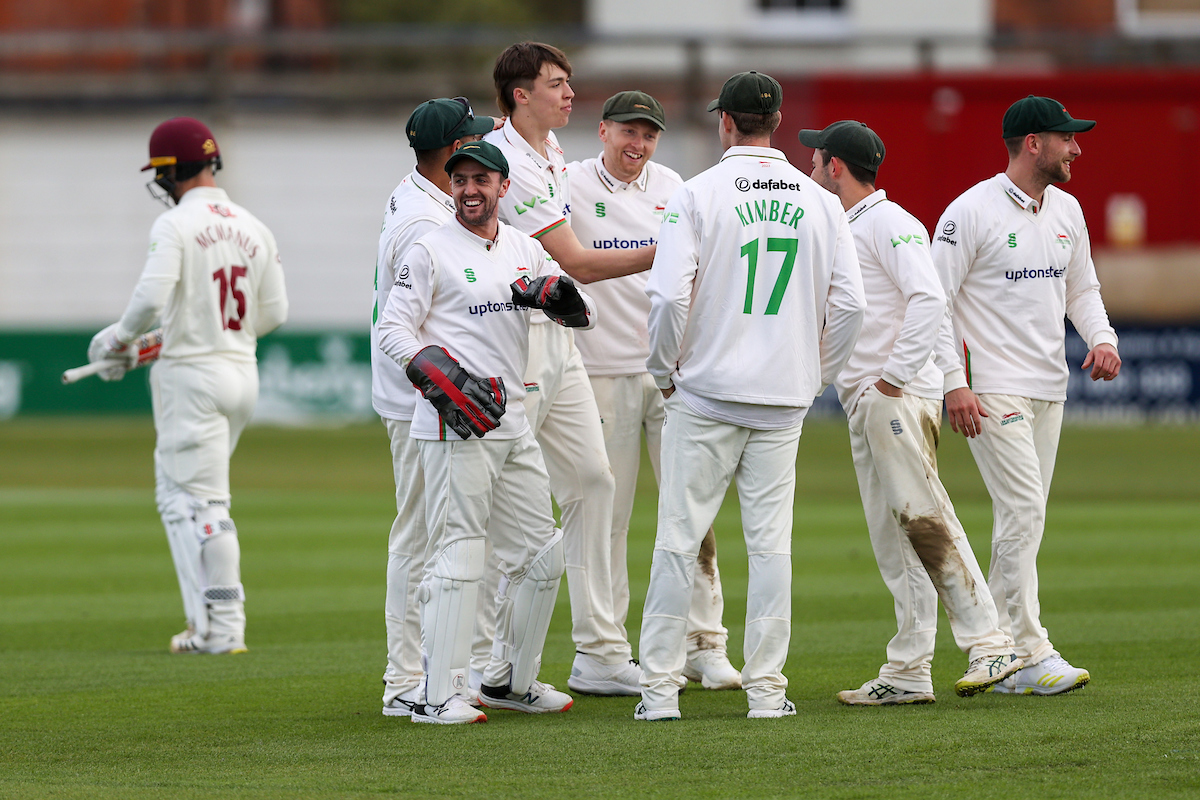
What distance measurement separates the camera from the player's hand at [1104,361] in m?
6.81

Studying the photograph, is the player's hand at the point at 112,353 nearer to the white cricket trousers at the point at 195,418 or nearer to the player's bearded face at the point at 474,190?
the white cricket trousers at the point at 195,418

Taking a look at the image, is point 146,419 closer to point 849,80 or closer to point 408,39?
point 408,39

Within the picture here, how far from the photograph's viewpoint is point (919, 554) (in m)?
6.51

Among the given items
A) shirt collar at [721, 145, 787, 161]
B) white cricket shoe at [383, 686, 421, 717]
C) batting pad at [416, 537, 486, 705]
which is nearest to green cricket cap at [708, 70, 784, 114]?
shirt collar at [721, 145, 787, 161]

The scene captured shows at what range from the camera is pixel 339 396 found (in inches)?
991

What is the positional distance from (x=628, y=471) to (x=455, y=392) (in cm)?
169

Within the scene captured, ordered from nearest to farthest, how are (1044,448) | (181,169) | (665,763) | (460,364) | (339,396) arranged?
1. (665,763)
2. (460,364)
3. (1044,448)
4. (181,169)
5. (339,396)

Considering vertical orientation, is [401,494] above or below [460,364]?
below

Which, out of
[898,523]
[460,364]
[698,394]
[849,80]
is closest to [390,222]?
[460,364]

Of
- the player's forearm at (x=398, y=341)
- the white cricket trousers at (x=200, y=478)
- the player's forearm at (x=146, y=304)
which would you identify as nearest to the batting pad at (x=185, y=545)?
the white cricket trousers at (x=200, y=478)

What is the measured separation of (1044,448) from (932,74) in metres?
23.3

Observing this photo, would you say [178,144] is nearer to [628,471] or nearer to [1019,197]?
[628,471]

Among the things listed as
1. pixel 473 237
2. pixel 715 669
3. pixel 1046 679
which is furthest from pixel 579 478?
pixel 1046 679

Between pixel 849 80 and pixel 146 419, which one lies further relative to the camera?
pixel 849 80
